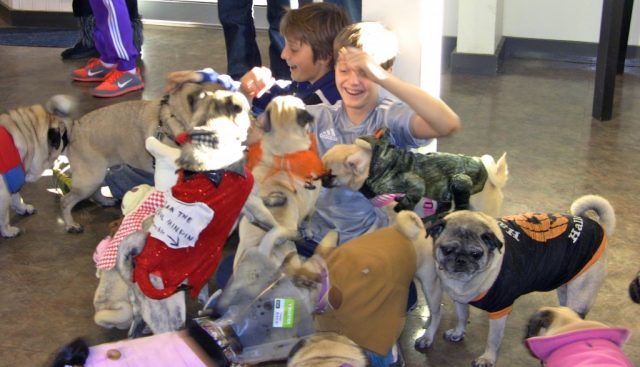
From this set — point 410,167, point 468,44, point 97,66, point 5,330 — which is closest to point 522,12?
point 468,44

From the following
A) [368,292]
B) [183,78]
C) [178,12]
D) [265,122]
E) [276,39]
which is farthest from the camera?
[178,12]

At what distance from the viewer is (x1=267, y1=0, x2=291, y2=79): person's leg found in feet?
16.2

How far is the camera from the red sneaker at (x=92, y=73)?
20.6 ft

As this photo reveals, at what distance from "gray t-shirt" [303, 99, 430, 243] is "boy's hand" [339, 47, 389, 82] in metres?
0.27

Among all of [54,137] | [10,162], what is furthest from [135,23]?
[10,162]

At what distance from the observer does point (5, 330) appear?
121 inches

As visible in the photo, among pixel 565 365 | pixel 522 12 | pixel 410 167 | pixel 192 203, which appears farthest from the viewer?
pixel 522 12

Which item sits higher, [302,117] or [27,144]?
[302,117]

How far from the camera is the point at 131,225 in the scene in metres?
2.94

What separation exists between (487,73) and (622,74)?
3.47 feet

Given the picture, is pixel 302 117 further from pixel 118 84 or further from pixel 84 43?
pixel 84 43

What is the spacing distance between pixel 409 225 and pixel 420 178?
288 millimetres

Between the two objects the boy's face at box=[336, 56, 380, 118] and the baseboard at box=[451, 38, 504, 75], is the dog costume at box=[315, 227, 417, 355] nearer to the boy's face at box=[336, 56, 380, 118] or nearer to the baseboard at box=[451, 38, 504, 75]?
the boy's face at box=[336, 56, 380, 118]

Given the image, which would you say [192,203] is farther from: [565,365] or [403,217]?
[565,365]
